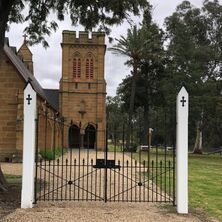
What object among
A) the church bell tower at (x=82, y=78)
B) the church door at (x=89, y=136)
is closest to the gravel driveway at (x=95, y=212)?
the church door at (x=89, y=136)

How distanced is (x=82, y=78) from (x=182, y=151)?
44.8 metres

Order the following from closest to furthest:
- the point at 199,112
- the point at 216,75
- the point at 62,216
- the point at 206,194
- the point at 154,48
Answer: the point at 62,216 < the point at 206,194 < the point at 199,112 < the point at 216,75 < the point at 154,48

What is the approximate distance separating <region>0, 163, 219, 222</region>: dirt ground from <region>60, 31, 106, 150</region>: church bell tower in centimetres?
4265

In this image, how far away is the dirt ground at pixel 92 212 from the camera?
995 centimetres

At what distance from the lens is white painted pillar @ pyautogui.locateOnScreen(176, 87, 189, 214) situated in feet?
36.9

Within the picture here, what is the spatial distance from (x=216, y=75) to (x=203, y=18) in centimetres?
683

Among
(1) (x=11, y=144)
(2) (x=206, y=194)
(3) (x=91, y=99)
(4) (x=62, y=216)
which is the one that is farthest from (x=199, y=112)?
(4) (x=62, y=216)

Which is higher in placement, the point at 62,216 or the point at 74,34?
the point at 74,34

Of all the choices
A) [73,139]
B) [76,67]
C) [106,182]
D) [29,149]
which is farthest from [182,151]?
[76,67]

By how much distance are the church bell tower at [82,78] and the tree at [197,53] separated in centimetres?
986

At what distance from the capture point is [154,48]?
52.2 m

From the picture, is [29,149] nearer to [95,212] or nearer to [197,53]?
[95,212]

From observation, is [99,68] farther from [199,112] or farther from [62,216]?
[62,216]

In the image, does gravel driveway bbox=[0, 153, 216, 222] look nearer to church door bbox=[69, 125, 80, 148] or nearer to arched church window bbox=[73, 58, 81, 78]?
church door bbox=[69, 125, 80, 148]
